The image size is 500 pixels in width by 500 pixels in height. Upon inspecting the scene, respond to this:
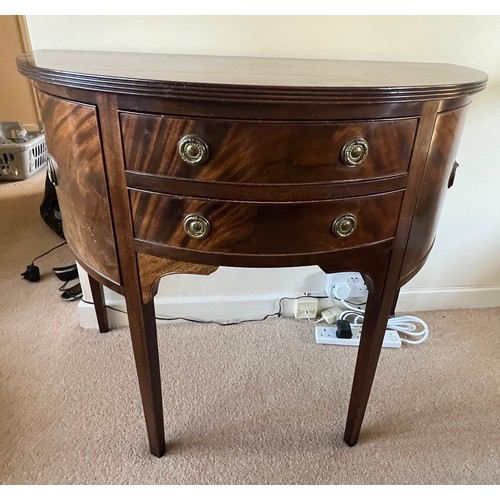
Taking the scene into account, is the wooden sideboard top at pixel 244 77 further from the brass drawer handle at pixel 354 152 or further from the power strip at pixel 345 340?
the power strip at pixel 345 340

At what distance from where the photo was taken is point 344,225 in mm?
683

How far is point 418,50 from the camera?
1076 mm

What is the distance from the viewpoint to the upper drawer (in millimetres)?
588

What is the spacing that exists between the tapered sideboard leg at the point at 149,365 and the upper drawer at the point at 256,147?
0.30 metres

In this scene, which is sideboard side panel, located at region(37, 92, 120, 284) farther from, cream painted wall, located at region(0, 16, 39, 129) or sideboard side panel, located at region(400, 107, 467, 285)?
cream painted wall, located at region(0, 16, 39, 129)

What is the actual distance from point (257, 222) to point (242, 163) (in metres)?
0.10

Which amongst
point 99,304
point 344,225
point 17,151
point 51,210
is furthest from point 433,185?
point 17,151

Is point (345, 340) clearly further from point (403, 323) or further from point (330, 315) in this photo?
point (403, 323)

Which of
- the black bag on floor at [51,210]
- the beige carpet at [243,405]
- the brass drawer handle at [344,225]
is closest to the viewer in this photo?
the brass drawer handle at [344,225]

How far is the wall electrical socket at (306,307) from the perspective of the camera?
139cm

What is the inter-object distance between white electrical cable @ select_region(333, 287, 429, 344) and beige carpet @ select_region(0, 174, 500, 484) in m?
0.04

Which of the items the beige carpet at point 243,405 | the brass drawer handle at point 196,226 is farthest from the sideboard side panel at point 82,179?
the beige carpet at point 243,405

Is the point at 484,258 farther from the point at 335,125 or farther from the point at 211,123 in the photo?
the point at 211,123
